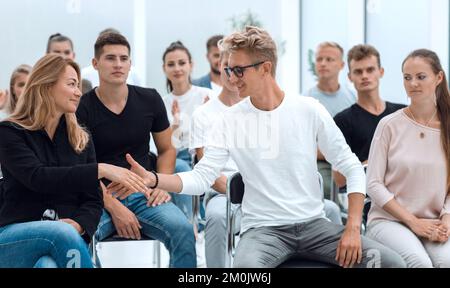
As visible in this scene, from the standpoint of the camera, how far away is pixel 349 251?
7.77 feet

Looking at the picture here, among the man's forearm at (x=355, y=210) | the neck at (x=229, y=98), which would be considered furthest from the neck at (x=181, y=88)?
the man's forearm at (x=355, y=210)

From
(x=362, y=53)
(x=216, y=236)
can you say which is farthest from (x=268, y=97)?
(x=362, y=53)

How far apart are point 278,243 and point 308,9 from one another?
579 centimetres

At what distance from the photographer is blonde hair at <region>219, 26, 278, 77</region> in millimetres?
2549

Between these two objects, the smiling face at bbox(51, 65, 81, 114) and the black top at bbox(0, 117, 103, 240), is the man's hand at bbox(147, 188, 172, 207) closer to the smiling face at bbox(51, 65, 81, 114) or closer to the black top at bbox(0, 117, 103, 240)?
the black top at bbox(0, 117, 103, 240)

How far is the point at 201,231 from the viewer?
4.88 metres

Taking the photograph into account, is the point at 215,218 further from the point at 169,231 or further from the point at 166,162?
the point at 166,162

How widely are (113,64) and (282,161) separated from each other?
43.3 inches

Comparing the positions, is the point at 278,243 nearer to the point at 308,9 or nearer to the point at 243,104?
the point at 243,104

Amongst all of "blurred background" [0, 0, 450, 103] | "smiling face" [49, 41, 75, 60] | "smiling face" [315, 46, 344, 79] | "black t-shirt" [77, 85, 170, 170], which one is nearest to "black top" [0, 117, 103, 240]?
"black t-shirt" [77, 85, 170, 170]

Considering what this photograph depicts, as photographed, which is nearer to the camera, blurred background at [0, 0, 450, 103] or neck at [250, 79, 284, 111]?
neck at [250, 79, 284, 111]

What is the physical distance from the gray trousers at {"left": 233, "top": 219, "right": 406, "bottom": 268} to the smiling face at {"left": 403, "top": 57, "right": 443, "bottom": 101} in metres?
0.73
